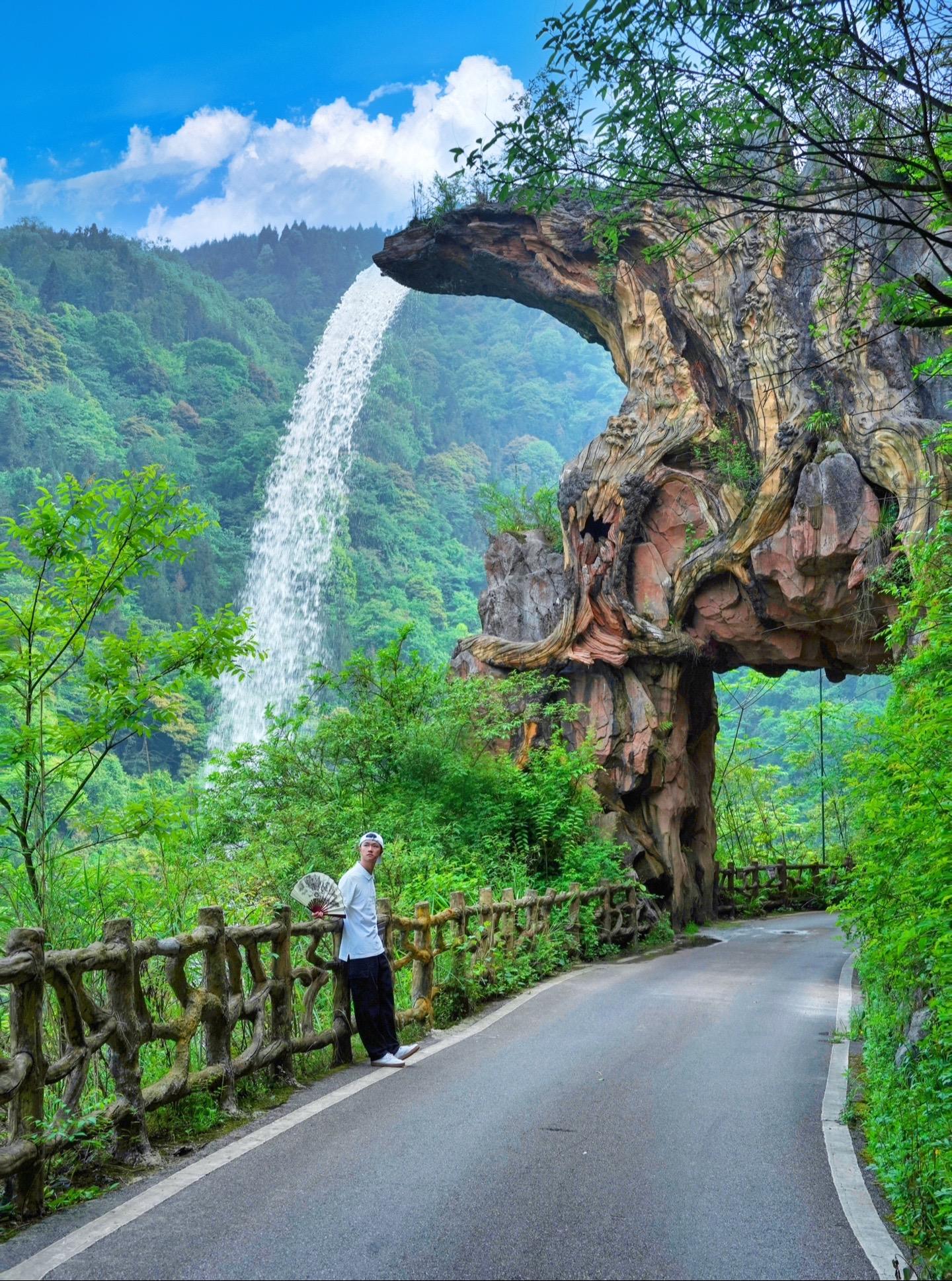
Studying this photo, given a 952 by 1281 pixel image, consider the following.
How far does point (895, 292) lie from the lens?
19.2 feet

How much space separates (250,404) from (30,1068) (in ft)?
200

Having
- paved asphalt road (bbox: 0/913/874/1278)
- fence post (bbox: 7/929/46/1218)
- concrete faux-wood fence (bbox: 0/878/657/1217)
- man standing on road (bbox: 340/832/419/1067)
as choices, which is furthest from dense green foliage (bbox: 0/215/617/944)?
paved asphalt road (bbox: 0/913/874/1278)

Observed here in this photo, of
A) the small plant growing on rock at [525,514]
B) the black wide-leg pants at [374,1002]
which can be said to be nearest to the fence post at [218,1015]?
the black wide-leg pants at [374,1002]

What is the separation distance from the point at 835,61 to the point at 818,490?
11.2 m

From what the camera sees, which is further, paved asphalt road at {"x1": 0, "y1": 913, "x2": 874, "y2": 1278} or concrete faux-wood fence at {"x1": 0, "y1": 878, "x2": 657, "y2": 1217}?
concrete faux-wood fence at {"x1": 0, "y1": 878, "x2": 657, "y2": 1217}

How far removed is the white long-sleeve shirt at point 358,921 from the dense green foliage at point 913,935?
310 cm

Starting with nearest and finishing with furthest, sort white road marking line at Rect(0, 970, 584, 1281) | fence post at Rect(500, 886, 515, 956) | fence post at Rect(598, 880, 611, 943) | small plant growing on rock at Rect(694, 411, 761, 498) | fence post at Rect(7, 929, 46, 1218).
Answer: white road marking line at Rect(0, 970, 584, 1281)
fence post at Rect(7, 929, 46, 1218)
fence post at Rect(500, 886, 515, 956)
fence post at Rect(598, 880, 611, 943)
small plant growing on rock at Rect(694, 411, 761, 498)

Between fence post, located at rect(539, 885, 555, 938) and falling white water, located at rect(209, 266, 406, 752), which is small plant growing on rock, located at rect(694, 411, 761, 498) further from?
falling white water, located at rect(209, 266, 406, 752)

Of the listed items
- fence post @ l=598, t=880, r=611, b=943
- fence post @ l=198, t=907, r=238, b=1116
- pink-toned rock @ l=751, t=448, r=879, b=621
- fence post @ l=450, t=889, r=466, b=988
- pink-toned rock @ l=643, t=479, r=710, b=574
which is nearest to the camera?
fence post @ l=198, t=907, r=238, b=1116

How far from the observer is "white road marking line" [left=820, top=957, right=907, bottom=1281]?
13.0ft

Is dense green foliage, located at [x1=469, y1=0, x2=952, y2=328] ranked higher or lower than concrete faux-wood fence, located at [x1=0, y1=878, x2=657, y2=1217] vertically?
higher

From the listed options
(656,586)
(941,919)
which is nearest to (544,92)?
(941,919)

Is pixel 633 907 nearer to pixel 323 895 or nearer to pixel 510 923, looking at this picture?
pixel 510 923

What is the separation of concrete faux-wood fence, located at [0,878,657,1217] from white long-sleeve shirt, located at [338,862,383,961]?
105 mm
